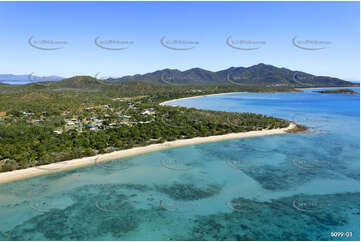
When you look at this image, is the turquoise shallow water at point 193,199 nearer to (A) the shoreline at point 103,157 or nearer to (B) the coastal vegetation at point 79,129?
(A) the shoreline at point 103,157

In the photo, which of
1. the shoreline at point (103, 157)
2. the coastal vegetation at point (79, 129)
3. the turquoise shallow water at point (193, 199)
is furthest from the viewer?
the coastal vegetation at point (79, 129)

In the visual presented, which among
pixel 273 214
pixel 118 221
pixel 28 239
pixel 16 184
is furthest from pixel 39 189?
pixel 273 214

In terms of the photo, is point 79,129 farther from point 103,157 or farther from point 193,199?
point 193,199

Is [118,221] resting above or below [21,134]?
below

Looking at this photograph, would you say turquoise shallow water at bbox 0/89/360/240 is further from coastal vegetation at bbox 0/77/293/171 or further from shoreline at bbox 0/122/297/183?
coastal vegetation at bbox 0/77/293/171

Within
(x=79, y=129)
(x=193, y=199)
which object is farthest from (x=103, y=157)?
(x=193, y=199)

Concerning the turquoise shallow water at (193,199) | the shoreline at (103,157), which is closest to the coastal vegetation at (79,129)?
the shoreline at (103,157)

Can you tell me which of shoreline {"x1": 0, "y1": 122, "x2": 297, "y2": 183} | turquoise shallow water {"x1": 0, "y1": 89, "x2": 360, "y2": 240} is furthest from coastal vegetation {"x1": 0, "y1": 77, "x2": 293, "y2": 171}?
turquoise shallow water {"x1": 0, "y1": 89, "x2": 360, "y2": 240}

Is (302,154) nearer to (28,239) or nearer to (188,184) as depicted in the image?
(188,184)
